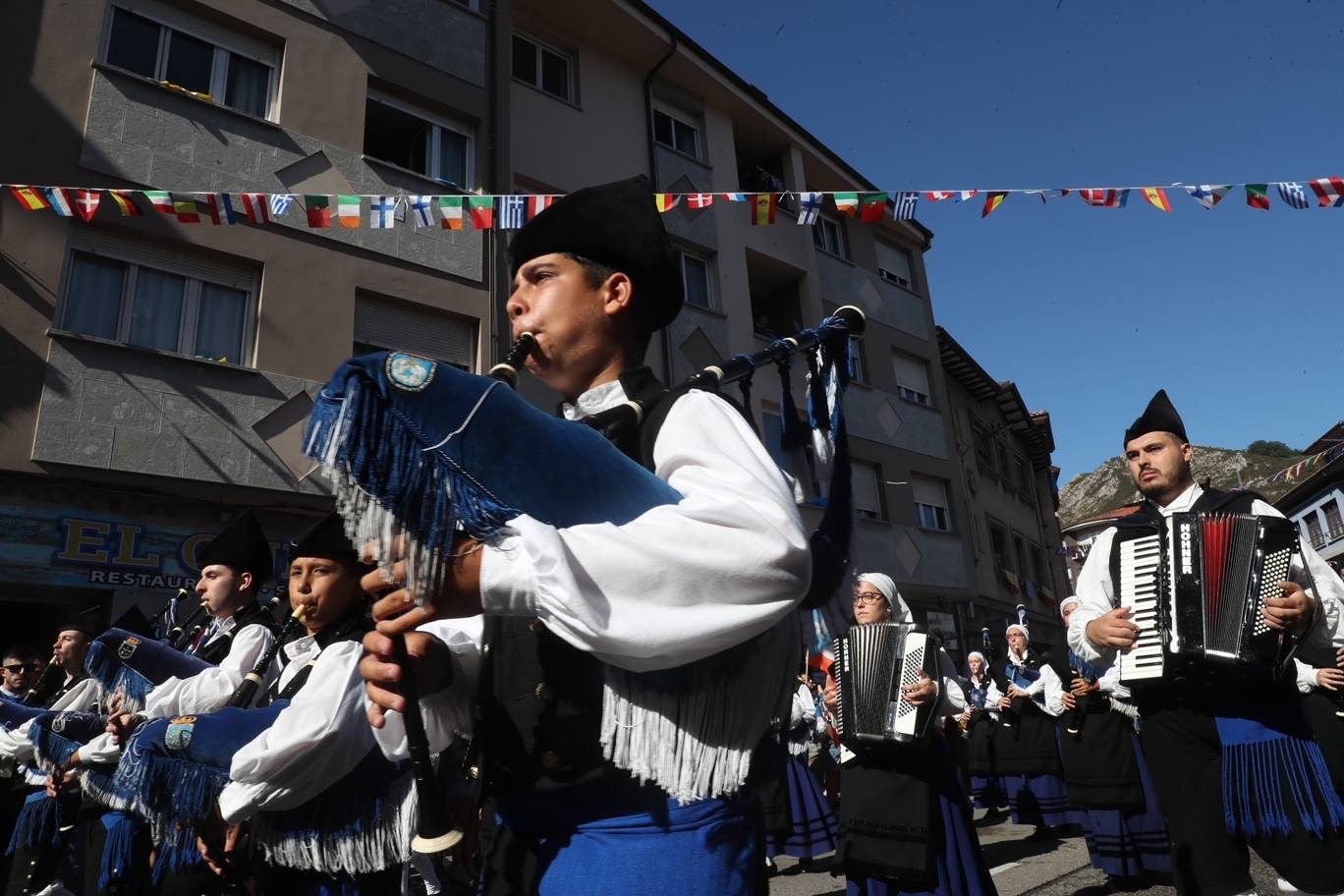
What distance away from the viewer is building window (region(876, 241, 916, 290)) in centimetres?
2184

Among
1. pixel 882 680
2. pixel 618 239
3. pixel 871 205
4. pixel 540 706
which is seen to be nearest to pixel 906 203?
pixel 871 205

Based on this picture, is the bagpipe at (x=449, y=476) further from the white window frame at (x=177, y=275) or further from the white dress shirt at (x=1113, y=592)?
the white window frame at (x=177, y=275)

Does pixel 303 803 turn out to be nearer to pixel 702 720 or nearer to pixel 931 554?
pixel 702 720

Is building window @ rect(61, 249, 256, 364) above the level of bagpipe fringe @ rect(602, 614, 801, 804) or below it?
above

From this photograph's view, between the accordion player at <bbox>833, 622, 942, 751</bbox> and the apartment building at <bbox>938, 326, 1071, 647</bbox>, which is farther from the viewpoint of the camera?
the apartment building at <bbox>938, 326, 1071, 647</bbox>

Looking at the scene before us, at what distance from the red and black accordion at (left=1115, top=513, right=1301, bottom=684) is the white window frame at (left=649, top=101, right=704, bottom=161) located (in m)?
14.3

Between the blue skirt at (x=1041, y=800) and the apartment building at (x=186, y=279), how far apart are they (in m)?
7.98

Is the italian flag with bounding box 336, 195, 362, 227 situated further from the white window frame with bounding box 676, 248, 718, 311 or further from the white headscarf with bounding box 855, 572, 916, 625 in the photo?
the white window frame with bounding box 676, 248, 718, 311

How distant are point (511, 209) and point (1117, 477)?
19126cm

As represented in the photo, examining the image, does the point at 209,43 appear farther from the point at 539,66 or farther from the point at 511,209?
the point at 539,66

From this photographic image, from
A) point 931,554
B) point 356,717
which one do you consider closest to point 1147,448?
point 356,717

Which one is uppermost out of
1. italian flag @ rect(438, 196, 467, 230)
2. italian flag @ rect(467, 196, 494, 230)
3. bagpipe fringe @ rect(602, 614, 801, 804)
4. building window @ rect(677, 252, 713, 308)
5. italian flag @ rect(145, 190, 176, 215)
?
building window @ rect(677, 252, 713, 308)

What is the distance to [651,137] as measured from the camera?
642 inches

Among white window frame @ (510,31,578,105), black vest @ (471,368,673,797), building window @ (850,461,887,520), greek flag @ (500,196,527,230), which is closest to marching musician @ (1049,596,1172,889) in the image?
black vest @ (471,368,673,797)
